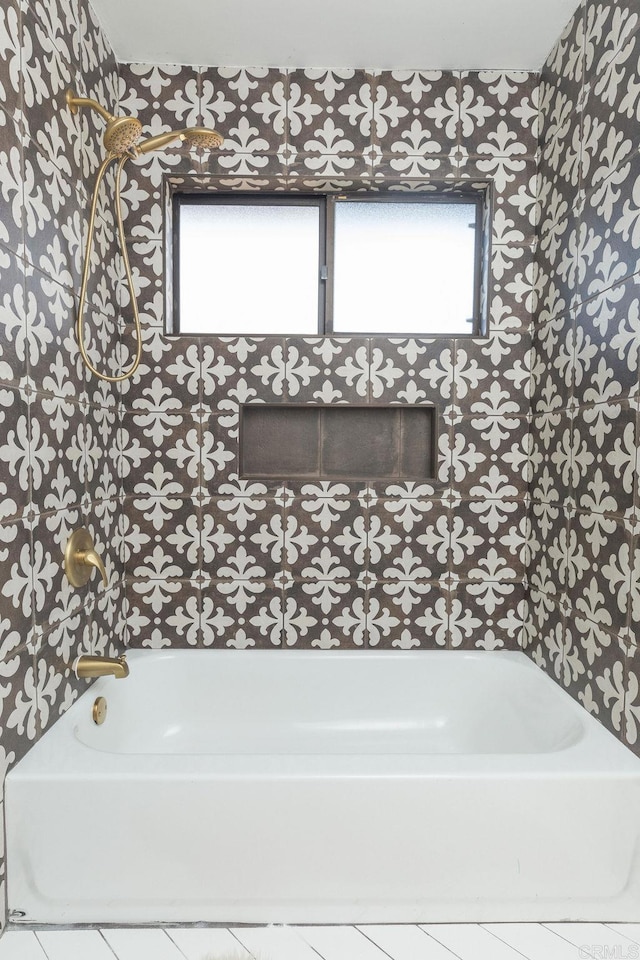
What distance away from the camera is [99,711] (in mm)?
1728

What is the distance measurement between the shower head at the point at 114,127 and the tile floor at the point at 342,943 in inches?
80.0

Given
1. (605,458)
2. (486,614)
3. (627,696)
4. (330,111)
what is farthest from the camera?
(486,614)

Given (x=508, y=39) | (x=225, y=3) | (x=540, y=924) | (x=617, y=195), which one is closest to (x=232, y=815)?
(x=540, y=924)

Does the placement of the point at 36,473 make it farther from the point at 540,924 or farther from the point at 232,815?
the point at 540,924

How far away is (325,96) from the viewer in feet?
6.90

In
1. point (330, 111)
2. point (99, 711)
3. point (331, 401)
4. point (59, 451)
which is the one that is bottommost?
point (99, 711)

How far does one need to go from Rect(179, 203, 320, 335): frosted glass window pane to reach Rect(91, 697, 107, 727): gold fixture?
132cm

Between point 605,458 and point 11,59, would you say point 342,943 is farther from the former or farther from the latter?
point 11,59

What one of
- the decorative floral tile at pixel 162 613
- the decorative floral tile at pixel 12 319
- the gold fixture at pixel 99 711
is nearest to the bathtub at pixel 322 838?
the gold fixture at pixel 99 711

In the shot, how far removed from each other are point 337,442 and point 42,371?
41.9 inches

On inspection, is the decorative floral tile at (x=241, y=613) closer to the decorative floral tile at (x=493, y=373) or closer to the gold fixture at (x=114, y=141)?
the gold fixture at (x=114, y=141)

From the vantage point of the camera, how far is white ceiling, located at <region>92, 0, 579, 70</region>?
1.82m

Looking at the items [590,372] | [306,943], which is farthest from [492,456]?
[306,943]

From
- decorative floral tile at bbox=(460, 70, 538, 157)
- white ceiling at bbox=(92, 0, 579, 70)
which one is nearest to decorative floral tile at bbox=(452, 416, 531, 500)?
decorative floral tile at bbox=(460, 70, 538, 157)
